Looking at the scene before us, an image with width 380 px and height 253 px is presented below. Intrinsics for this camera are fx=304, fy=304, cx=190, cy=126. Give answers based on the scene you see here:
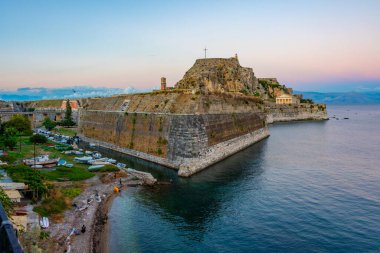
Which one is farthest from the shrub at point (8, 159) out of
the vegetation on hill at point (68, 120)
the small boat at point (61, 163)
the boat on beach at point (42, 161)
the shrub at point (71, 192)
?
the vegetation on hill at point (68, 120)

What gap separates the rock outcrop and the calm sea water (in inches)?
2034

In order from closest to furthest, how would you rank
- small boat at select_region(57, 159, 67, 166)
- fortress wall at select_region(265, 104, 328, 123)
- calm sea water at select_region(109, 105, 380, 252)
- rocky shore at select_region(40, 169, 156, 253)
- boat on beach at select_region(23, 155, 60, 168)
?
rocky shore at select_region(40, 169, 156, 253), calm sea water at select_region(109, 105, 380, 252), boat on beach at select_region(23, 155, 60, 168), small boat at select_region(57, 159, 67, 166), fortress wall at select_region(265, 104, 328, 123)

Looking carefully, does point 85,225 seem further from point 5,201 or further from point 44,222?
point 5,201

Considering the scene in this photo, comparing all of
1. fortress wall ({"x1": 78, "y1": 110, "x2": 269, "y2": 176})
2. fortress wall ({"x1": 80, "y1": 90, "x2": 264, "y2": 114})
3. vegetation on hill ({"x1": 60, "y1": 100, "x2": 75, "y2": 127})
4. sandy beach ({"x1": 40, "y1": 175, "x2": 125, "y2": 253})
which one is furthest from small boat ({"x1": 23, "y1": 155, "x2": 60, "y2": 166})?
vegetation on hill ({"x1": 60, "y1": 100, "x2": 75, "y2": 127})

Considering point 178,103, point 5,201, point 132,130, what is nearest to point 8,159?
point 132,130

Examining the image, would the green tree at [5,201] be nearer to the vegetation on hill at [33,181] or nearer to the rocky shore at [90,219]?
the rocky shore at [90,219]

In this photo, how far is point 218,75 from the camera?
351 feet

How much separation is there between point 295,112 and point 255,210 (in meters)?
110

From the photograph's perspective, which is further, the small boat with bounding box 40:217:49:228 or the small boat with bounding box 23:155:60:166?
the small boat with bounding box 23:155:60:166

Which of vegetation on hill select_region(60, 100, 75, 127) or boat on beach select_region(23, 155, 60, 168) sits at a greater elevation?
vegetation on hill select_region(60, 100, 75, 127)

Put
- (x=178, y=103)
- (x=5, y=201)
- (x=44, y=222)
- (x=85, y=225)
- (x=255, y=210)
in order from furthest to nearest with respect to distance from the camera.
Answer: (x=178, y=103) → (x=255, y=210) → (x=85, y=225) → (x=44, y=222) → (x=5, y=201)

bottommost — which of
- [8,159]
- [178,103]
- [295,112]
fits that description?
[8,159]

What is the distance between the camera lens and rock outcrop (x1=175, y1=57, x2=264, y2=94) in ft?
321

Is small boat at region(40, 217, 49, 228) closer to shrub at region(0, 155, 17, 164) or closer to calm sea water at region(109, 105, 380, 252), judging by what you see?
calm sea water at region(109, 105, 380, 252)
